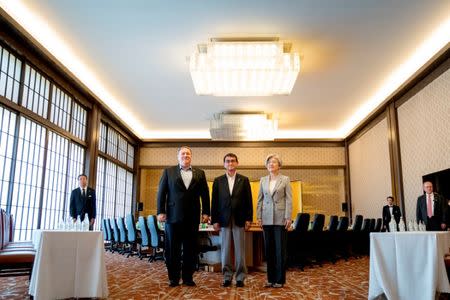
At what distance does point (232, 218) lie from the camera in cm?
414

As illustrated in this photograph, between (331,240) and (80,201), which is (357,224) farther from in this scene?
(80,201)

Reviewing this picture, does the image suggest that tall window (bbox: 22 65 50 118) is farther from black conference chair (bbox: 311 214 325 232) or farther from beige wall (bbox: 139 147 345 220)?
beige wall (bbox: 139 147 345 220)

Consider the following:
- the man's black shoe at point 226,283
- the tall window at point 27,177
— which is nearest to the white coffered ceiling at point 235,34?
the tall window at point 27,177

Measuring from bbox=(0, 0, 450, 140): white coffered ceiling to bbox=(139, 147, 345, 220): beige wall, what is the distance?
333 centimetres

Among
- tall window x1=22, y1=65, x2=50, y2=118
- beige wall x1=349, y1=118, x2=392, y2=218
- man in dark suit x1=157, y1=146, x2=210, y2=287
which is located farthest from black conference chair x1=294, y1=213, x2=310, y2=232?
tall window x1=22, y1=65, x2=50, y2=118

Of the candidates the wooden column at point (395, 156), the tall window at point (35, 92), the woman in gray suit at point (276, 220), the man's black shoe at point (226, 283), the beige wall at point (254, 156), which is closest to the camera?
the woman in gray suit at point (276, 220)

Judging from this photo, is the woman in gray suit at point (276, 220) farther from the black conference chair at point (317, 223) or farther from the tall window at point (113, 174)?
the tall window at point (113, 174)

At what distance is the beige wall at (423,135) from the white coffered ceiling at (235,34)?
21.9 inches

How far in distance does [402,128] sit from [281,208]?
5166 millimetres

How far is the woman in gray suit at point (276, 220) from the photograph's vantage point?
13.2ft

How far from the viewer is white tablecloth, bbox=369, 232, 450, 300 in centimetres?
296

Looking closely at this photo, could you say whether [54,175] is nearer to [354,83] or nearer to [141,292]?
[141,292]

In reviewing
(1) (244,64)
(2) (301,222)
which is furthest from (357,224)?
(1) (244,64)

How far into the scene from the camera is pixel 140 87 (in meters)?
8.33
